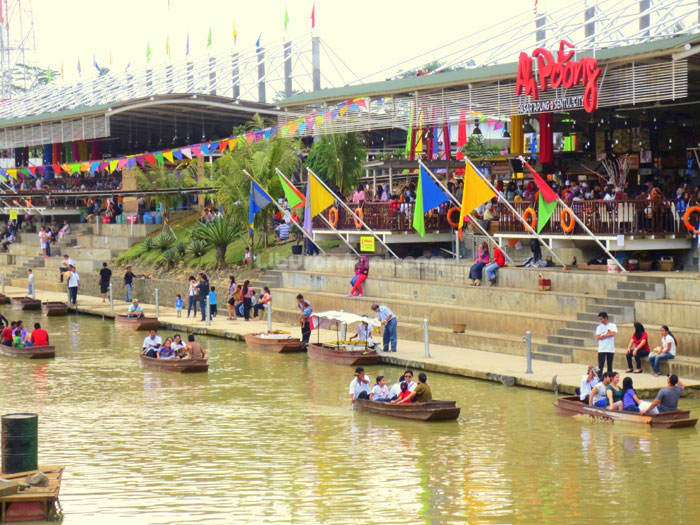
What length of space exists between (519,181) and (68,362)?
1630cm

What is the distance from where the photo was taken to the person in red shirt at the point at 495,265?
3331 centimetres

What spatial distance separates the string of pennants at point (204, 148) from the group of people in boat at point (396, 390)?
16789 millimetres

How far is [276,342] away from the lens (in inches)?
1307

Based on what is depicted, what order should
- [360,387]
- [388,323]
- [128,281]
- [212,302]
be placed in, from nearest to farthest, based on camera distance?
[360,387], [388,323], [212,302], [128,281]

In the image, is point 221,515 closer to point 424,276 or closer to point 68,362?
point 68,362

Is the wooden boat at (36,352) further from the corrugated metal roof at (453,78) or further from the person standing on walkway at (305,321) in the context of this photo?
the corrugated metal roof at (453,78)

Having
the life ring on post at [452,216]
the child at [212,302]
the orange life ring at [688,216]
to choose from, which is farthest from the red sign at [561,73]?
the child at [212,302]

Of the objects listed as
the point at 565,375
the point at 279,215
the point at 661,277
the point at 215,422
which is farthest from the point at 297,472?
the point at 279,215

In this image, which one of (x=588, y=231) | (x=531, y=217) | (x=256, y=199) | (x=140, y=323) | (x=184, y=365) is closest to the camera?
(x=184, y=365)

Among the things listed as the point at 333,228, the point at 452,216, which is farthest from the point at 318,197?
the point at 452,216

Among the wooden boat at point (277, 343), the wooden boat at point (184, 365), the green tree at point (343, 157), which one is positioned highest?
the green tree at point (343, 157)

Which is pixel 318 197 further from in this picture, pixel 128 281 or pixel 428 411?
pixel 428 411

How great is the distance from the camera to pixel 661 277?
2878cm

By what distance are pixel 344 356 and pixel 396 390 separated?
6.72 m
